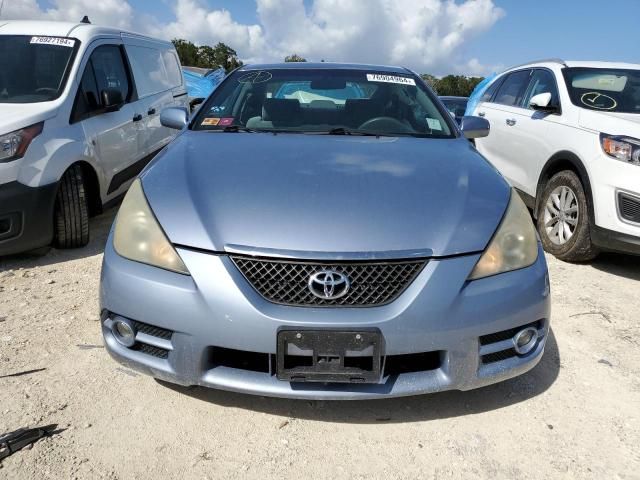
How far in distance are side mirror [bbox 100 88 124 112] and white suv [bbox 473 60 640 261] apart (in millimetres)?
3495

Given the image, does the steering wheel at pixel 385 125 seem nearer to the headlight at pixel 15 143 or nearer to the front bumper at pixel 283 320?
the front bumper at pixel 283 320

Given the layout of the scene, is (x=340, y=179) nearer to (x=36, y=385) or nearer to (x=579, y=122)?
(x=36, y=385)

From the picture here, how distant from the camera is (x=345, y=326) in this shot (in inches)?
68.4

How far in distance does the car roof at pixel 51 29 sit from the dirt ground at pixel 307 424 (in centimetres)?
261

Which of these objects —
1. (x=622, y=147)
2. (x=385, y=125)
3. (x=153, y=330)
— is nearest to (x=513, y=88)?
(x=622, y=147)

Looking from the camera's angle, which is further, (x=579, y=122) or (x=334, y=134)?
(x=579, y=122)

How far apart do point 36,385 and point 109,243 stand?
72 centimetres

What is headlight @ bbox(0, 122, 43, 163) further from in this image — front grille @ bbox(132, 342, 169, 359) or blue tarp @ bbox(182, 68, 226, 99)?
blue tarp @ bbox(182, 68, 226, 99)

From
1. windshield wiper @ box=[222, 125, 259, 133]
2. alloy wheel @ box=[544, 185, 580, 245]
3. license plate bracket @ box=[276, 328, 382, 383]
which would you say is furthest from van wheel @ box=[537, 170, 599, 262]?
license plate bracket @ box=[276, 328, 382, 383]

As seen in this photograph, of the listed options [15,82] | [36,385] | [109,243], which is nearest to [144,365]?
[109,243]

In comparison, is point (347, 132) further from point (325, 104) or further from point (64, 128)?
point (64, 128)

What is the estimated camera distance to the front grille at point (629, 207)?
354 centimetres

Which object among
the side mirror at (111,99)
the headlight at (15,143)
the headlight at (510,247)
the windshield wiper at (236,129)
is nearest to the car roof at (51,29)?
the side mirror at (111,99)

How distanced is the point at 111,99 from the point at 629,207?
3.92 metres
